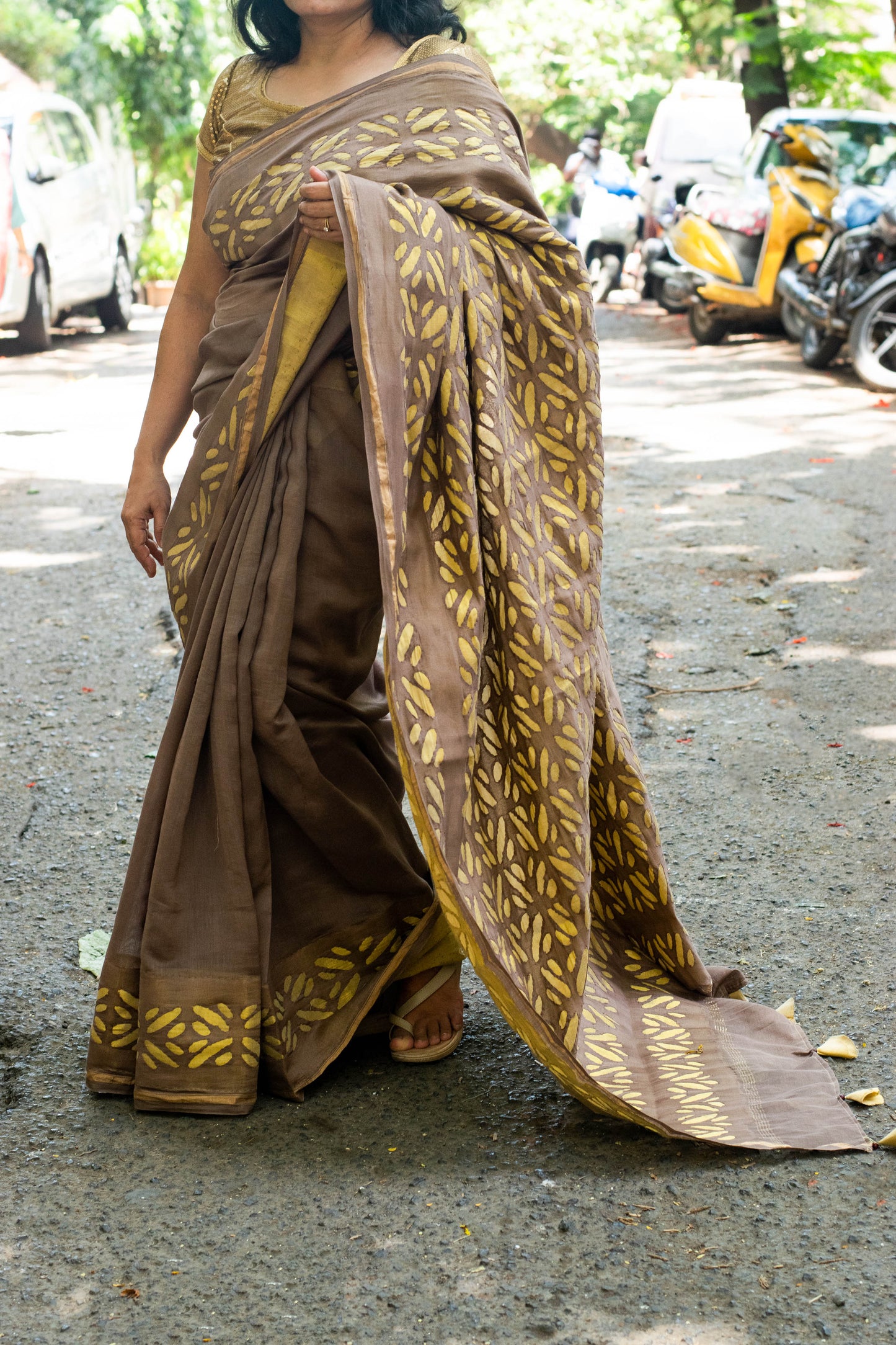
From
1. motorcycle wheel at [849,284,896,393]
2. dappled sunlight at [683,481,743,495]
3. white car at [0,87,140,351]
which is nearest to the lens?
dappled sunlight at [683,481,743,495]

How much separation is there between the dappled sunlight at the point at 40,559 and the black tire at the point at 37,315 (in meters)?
5.89

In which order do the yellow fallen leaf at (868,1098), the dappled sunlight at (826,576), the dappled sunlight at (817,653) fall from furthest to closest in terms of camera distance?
the dappled sunlight at (826,576) < the dappled sunlight at (817,653) < the yellow fallen leaf at (868,1098)

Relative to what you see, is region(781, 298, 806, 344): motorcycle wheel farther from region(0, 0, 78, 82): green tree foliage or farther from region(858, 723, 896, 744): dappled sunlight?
region(0, 0, 78, 82): green tree foliage

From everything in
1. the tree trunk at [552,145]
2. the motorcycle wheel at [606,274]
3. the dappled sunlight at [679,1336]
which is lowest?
the dappled sunlight at [679,1336]

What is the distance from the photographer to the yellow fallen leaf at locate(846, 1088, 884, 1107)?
2.21 meters

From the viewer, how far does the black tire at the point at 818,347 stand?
977 centimetres

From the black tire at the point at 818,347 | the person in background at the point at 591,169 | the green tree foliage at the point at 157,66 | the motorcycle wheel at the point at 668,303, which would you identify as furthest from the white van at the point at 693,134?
the black tire at the point at 818,347

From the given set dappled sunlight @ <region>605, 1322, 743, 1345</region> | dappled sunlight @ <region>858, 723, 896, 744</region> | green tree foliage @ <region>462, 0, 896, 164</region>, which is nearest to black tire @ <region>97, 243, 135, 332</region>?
dappled sunlight @ <region>858, 723, 896, 744</region>

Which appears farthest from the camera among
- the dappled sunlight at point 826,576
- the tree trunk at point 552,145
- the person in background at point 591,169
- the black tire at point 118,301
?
the tree trunk at point 552,145

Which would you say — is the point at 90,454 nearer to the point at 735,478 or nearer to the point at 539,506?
the point at 735,478

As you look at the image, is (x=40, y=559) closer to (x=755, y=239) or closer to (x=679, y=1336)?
(x=679, y=1336)

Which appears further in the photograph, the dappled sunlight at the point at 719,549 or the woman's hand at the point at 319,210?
the dappled sunlight at the point at 719,549

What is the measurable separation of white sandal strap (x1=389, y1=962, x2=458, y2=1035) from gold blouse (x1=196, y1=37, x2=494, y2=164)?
1425 mm

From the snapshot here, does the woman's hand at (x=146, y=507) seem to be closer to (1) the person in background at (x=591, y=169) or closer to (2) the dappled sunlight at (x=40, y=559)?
(2) the dappled sunlight at (x=40, y=559)
